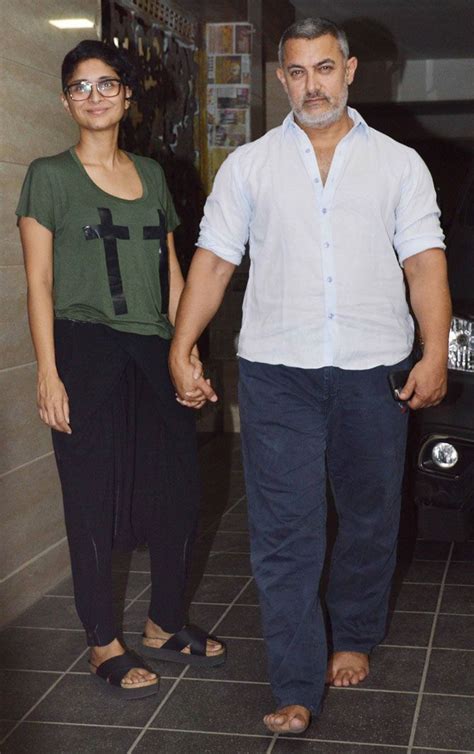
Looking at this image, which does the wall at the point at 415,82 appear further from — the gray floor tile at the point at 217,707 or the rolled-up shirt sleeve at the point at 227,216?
the gray floor tile at the point at 217,707

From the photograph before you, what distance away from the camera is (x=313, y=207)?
10.3ft

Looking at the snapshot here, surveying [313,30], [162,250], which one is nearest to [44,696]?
[162,250]

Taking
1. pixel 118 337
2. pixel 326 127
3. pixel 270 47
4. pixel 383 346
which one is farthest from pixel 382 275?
pixel 270 47

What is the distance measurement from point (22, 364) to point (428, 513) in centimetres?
159

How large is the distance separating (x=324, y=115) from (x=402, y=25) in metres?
7.27

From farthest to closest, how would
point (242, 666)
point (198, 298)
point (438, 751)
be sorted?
point (242, 666)
point (198, 298)
point (438, 751)

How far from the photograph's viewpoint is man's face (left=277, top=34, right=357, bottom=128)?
312cm

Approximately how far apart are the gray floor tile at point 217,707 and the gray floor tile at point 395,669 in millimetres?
341

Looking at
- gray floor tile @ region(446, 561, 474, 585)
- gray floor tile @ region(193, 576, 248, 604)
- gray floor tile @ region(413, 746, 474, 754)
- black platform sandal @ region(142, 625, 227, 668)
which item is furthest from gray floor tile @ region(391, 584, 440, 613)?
gray floor tile @ region(413, 746, 474, 754)

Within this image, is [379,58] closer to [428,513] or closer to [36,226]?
[428,513]

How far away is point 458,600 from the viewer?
4.38 meters

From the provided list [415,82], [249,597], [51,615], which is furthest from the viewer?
[415,82]

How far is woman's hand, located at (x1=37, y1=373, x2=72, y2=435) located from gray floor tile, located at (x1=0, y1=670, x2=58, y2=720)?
790mm

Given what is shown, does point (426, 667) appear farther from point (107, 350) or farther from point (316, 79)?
point (316, 79)
